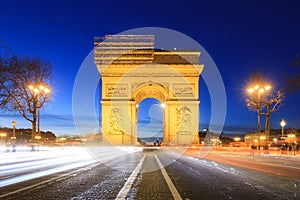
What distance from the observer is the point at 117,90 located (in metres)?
53.3

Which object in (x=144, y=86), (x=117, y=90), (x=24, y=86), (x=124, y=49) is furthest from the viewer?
(x=124, y=49)

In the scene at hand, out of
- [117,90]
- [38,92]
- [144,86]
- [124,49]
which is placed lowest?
[38,92]

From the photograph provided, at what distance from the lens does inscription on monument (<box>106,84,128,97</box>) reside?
53219 millimetres

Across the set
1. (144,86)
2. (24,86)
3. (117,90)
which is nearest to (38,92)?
(24,86)

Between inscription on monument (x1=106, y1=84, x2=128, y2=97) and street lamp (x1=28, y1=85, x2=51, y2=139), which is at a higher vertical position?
inscription on monument (x1=106, y1=84, x2=128, y2=97)

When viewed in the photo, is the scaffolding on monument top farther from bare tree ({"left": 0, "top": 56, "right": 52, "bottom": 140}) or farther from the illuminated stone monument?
bare tree ({"left": 0, "top": 56, "right": 52, "bottom": 140})

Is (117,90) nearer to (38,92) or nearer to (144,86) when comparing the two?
(144,86)

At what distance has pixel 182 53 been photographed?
2149 inches

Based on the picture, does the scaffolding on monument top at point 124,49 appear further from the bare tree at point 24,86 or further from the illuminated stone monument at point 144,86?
the bare tree at point 24,86

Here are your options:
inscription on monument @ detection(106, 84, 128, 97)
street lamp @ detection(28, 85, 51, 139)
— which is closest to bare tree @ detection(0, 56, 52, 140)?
street lamp @ detection(28, 85, 51, 139)

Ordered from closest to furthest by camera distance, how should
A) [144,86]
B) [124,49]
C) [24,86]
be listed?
[24,86] < [144,86] < [124,49]

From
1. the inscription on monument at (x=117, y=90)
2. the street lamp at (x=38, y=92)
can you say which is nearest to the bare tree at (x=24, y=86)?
the street lamp at (x=38, y=92)

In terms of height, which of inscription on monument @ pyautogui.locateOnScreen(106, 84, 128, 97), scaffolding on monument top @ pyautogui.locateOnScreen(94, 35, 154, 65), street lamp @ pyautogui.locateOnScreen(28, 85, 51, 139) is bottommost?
street lamp @ pyautogui.locateOnScreen(28, 85, 51, 139)

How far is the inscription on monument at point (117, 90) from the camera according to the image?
53.2 metres
